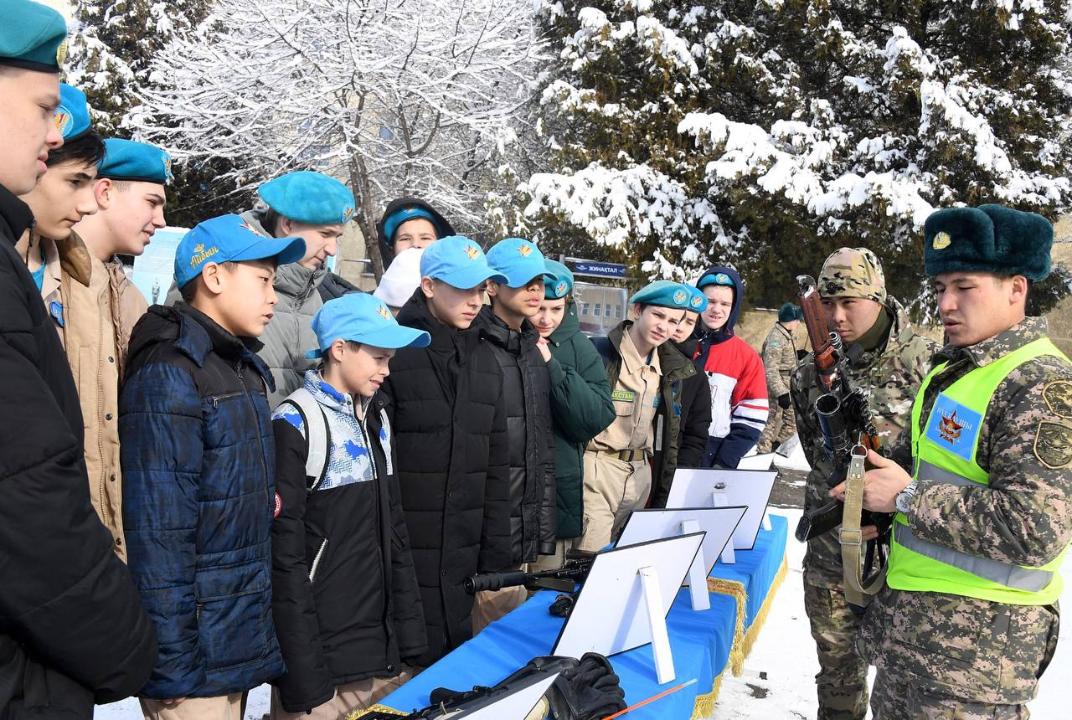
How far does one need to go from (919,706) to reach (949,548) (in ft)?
1.41

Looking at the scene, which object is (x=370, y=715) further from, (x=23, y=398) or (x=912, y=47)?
(x=912, y=47)

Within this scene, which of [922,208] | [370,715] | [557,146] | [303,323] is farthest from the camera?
[557,146]

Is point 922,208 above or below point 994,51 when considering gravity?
below

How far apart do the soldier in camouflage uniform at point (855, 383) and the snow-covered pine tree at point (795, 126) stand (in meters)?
9.63

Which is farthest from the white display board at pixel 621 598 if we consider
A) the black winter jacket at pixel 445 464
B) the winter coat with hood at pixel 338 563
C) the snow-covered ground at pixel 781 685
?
the snow-covered ground at pixel 781 685

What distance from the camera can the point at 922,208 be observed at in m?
11.4

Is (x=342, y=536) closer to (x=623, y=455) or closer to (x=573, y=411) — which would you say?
(x=573, y=411)

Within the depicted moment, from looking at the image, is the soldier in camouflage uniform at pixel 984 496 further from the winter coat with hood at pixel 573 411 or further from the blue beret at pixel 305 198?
the blue beret at pixel 305 198

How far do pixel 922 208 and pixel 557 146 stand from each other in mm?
6515

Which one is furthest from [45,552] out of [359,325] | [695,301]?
[695,301]

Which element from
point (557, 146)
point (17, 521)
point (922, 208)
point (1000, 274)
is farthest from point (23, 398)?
point (557, 146)

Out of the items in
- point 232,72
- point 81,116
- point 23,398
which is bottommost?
point 23,398

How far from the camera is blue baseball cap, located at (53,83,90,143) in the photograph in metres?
1.73

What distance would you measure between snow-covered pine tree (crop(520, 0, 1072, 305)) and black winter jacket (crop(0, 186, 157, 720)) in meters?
11.9
